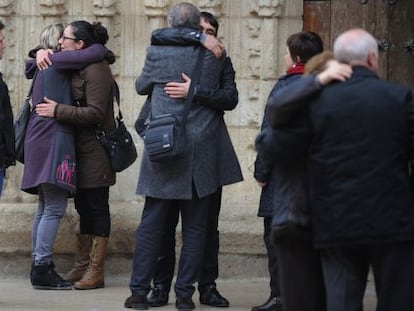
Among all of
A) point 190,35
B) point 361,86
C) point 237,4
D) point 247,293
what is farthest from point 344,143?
point 237,4

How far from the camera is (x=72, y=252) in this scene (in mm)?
10234

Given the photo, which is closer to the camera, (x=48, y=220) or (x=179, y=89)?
(x=179, y=89)

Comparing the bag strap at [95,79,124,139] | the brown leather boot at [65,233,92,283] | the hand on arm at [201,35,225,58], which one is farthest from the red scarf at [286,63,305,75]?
the brown leather boot at [65,233,92,283]

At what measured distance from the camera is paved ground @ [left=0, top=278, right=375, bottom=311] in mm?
8938

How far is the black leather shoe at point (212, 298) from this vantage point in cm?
894

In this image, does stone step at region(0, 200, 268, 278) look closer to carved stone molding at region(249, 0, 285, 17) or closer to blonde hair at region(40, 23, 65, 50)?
blonde hair at region(40, 23, 65, 50)

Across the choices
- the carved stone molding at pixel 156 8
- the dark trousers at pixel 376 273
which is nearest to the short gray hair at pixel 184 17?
the carved stone molding at pixel 156 8

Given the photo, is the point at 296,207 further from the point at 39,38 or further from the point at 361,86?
the point at 39,38

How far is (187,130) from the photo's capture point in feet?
27.8

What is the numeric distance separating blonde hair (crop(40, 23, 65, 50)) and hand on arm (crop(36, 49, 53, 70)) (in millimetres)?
118

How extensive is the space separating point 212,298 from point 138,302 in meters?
0.55

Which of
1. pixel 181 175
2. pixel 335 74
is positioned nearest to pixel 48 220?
pixel 181 175

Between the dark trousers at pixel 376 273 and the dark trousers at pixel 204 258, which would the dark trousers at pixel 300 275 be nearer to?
the dark trousers at pixel 376 273

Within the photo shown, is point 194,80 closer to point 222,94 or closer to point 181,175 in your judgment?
point 222,94
